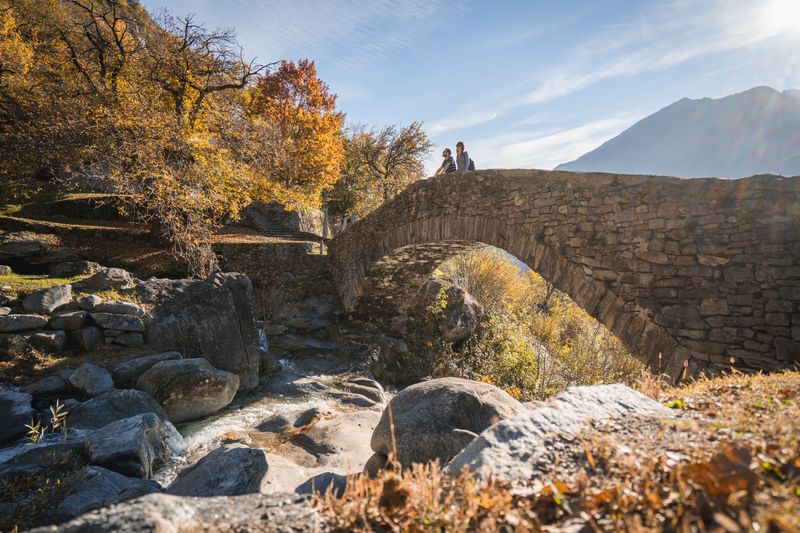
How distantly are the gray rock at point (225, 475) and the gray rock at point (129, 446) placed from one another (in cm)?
57

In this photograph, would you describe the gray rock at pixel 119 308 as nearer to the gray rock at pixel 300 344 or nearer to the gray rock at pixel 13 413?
the gray rock at pixel 13 413

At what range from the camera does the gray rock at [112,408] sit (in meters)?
5.02

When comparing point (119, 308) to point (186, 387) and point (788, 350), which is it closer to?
point (186, 387)

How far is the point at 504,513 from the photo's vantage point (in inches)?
62.9

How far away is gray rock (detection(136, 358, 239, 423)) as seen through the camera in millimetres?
6027

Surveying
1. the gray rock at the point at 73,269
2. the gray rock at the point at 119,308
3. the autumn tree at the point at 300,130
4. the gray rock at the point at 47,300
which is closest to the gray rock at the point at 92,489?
the gray rock at the point at 119,308

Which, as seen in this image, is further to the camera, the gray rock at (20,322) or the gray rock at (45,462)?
the gray rock at (20,322)

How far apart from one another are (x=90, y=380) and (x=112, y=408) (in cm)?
72

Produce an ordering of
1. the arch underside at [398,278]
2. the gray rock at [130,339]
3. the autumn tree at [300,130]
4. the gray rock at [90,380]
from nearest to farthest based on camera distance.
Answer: the gray rock at [90,380], the gray rock at [130,339], the arch underside at [398,278], the autumn tree at [300,130]

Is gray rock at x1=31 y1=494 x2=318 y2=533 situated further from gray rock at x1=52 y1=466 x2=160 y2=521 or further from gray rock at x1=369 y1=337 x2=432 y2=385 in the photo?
gray rock at x1=369 y1=337 x2=432 y2=385

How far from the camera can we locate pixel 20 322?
597cm

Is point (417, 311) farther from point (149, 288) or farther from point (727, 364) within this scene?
point (727, 364)

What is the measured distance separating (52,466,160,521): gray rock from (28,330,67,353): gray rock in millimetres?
3351

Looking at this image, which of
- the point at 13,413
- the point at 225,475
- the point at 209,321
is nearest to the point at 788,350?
the point at 225,475
